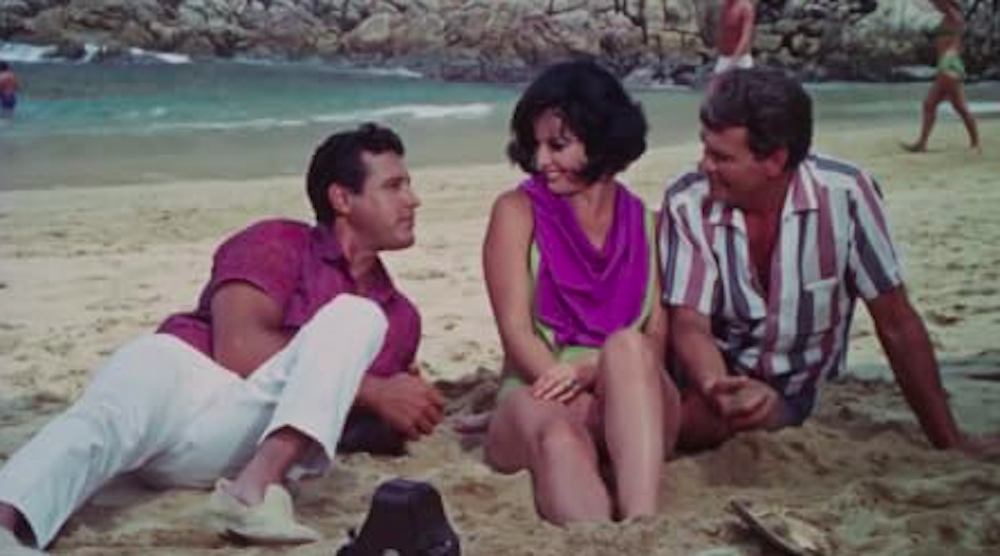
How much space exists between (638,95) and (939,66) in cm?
53

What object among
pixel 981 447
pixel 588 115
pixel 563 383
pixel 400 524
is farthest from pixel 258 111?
pixel 981 447

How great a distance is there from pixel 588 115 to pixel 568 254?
0.20 meters

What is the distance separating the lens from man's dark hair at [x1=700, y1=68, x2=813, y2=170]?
219 cm

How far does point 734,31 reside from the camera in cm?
258

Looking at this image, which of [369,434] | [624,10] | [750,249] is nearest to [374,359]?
[369,434]

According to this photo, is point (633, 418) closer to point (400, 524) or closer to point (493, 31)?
point (400, 524)

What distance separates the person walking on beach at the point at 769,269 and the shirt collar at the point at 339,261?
41 cm

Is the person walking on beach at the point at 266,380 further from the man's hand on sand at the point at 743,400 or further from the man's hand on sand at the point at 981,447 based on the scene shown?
the man's hand on sand at the point at 981,447

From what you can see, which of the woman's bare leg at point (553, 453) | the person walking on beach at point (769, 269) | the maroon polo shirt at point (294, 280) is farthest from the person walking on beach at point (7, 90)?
the person walking on beach at point (769, 269)

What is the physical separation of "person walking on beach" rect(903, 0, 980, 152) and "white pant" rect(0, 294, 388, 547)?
1.08 metres

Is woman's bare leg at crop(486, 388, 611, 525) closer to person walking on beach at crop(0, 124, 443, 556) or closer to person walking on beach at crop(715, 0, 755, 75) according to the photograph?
person walking on beach at crop(0, 124, 443, 556)

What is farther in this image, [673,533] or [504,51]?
[504,51]

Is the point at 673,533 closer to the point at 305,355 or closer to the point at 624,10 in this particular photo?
the point at 305,355

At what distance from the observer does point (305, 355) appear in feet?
6.72
